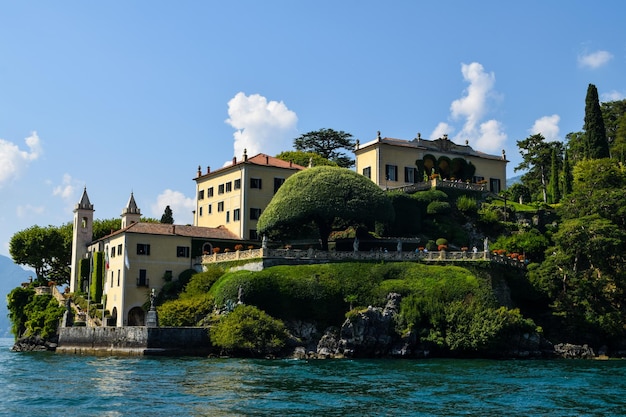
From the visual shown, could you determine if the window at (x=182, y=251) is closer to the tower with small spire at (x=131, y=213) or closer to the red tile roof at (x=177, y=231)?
the red tile roof at (x=177, y=231)

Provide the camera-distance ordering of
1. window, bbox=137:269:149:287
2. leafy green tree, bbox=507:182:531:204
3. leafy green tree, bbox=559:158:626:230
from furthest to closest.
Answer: leafy green tree, bbox=507:182:531:204, window, bbox=137:269:149:287, leafy green tree, bbox=559:158:626:230

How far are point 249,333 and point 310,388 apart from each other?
20.8m

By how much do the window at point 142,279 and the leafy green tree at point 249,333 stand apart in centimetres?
1546

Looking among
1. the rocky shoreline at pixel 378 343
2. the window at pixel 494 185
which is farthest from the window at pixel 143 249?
the window at pixel 494 185

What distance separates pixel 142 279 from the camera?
246 feet

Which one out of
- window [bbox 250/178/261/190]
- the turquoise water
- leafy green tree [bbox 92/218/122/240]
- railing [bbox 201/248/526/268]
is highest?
window [bbox 250/178/261/190]

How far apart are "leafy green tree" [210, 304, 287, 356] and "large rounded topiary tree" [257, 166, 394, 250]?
1426 centimetres

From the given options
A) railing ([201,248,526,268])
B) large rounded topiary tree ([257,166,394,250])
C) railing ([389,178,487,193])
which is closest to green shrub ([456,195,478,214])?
railing ([389,178,487,193])

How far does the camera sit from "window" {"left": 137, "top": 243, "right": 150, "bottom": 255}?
75.3 m

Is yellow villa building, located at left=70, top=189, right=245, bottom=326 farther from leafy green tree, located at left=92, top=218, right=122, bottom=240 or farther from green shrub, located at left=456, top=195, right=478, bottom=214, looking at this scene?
green shrub, located at left=456, top=195, right=478, bottom=214

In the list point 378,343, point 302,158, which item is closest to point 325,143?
point 302,158

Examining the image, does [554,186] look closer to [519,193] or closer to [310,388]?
[519,193]

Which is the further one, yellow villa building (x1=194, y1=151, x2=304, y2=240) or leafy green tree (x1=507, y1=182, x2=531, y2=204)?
leafy green tree (x1=507, y1=182, x2=531, y2=204)

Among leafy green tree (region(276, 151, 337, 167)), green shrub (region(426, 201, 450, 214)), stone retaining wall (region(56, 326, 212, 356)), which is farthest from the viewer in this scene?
leafy green tree (region(276, 151, 337, 167))
